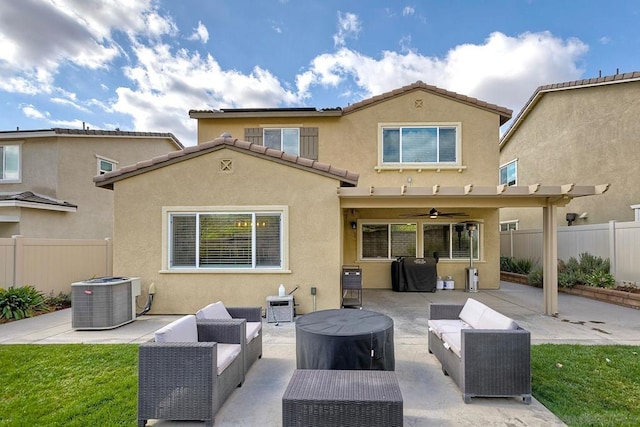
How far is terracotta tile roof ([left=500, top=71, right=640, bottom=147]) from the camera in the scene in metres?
11.9

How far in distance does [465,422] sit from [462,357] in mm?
677

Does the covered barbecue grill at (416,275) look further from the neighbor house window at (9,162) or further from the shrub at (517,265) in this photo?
the neighbor house window at (9,162)

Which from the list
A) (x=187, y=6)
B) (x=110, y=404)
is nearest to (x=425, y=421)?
(x=110, y=404)

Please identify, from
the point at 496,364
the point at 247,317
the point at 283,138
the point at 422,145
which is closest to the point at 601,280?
the point at 422,145

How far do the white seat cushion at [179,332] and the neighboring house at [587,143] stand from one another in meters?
13.9

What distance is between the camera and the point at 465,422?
3.30m

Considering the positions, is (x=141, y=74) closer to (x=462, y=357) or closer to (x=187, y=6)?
(x=187, y=6)

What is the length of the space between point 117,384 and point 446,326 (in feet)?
15.0

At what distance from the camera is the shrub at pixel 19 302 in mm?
7438

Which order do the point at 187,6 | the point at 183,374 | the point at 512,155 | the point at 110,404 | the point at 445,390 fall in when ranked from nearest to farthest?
the point at 183,374, the point at 110,404, the point at 445,390, the point at 187,6, the point at 512,155

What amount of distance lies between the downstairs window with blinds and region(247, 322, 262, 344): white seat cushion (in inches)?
109

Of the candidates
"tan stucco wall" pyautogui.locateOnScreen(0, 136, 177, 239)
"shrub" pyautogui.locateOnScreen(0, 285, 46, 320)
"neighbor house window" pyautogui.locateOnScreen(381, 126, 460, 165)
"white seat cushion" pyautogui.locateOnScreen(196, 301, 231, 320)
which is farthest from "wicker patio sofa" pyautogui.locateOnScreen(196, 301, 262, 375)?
"tan stucco wall" pyautogui.locateOnScreen(0, 136, 177, 239)

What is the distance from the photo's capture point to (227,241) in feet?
25.7

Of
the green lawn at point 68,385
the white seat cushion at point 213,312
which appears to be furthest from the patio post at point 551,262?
the green lawn at point 68,385
